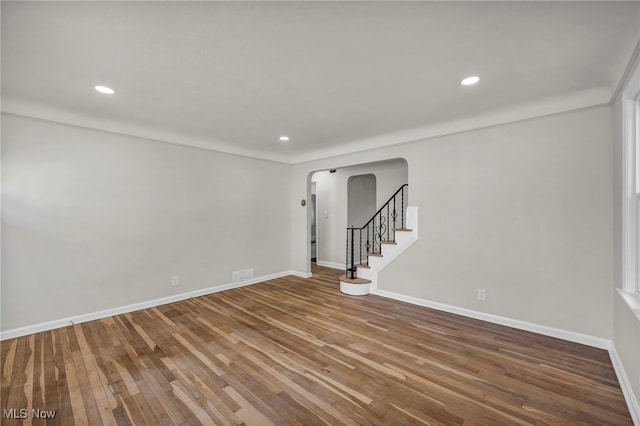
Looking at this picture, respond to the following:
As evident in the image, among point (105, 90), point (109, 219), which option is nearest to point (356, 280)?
point (109, 219)

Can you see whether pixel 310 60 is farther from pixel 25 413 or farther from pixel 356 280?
pixel 356 280

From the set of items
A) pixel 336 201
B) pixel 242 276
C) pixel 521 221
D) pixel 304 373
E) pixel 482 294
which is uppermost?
pixel 336 201

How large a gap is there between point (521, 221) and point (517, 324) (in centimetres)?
117

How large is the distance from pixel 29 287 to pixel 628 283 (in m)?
5.64

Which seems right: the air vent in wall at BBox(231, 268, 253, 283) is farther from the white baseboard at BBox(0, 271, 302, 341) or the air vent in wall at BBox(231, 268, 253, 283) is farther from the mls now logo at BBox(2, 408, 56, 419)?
the mls now logo at BBox(2, 408, 56, 419)

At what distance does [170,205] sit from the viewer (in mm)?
3949

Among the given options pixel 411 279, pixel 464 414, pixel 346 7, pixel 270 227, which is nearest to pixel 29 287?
pixel 270 227

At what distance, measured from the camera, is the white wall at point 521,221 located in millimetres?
2613

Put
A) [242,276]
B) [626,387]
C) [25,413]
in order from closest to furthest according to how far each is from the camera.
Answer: [25,413], [626,387], [242,276]

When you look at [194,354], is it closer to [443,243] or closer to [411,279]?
[411,279]

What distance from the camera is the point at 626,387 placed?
1.91 m

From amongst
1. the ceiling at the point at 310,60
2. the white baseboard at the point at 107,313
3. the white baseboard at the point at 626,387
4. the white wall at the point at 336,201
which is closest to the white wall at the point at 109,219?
the white baseboard at the point at 107,313

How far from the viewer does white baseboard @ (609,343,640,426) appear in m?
1.67

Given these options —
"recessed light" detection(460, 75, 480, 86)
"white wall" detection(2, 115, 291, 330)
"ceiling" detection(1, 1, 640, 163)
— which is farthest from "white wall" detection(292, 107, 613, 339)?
"white wall" detection(2, 115, 291, 330)
